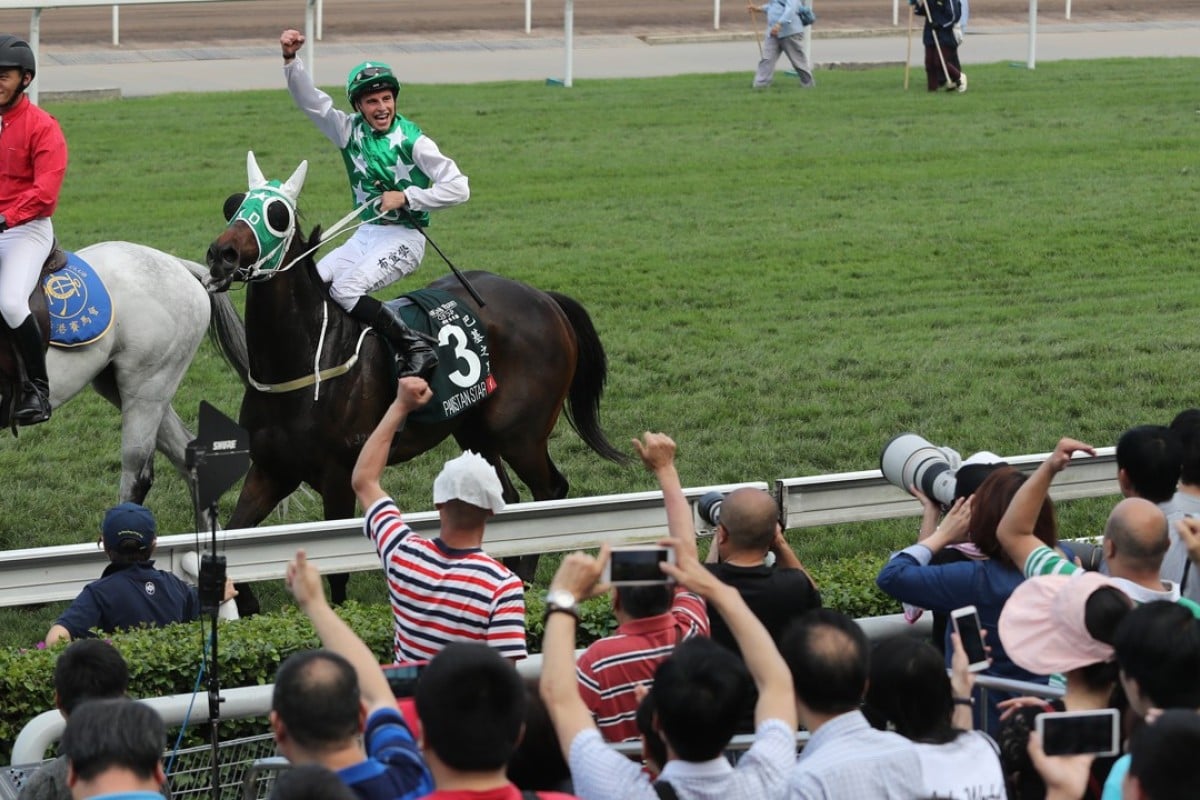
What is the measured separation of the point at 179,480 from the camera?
985cm

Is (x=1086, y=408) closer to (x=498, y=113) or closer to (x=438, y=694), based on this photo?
(x=438, y=694)

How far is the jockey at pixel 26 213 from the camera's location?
8.02 m

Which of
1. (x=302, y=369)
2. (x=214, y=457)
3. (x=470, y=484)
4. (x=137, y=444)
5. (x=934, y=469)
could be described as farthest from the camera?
(x=137, y=444)

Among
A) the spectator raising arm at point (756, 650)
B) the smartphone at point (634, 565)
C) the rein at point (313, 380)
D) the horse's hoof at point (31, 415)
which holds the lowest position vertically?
the horse's hoof at point (31, 415)

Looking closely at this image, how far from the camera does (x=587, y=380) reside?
9.23m

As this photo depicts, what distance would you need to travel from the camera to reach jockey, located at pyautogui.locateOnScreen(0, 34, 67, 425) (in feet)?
26.3

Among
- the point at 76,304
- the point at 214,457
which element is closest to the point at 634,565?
the point at 214,457

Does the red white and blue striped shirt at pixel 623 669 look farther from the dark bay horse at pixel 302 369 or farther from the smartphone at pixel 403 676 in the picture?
the dark bay horse at pixel 302 369

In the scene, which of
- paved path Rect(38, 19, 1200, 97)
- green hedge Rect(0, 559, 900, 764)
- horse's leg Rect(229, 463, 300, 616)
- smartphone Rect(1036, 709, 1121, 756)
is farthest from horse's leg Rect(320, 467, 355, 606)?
paved path Rect(38, 19, 1200, 97)

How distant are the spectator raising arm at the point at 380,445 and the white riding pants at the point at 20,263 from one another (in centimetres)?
332

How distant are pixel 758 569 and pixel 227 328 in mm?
4790

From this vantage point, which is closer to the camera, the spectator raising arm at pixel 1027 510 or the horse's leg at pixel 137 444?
the spectator raising arm at pixel 1027 510

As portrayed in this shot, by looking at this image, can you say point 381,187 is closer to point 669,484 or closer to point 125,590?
point 125,590

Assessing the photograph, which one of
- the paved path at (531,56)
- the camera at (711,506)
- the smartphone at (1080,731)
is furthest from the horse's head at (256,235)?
the paved path at (531,56)
